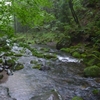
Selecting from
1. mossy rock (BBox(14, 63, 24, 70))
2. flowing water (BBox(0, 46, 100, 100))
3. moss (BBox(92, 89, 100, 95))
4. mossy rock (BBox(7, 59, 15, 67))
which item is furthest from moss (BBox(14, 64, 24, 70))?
moss (BBox(92, 89, 100, 95))

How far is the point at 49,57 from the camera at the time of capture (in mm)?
16250

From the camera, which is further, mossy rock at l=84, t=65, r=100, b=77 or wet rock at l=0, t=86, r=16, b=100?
mossy rock at l=84, t=65, r=100, b=77

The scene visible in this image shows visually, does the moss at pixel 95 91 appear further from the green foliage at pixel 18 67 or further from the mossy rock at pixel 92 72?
the green foliage at pixel 18 67

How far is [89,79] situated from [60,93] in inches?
111

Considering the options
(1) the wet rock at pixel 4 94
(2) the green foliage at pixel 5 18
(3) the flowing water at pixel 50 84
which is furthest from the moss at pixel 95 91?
(2) the green foliage at pixel 5 18

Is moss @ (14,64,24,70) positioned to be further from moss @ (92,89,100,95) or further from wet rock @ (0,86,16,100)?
moss @ (92,89,100,95)

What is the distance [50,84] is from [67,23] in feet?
66.5

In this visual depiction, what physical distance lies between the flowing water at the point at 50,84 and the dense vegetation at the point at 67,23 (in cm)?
125

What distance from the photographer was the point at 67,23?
93.9 feet

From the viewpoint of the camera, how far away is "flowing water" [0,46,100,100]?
316 inches

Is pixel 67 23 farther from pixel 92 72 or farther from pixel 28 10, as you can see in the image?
pixel 28 10

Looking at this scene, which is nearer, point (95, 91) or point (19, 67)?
point (95, 91)

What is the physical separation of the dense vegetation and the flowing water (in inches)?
49.4

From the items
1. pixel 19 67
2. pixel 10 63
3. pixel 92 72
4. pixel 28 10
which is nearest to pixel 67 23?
pixel 10 63
